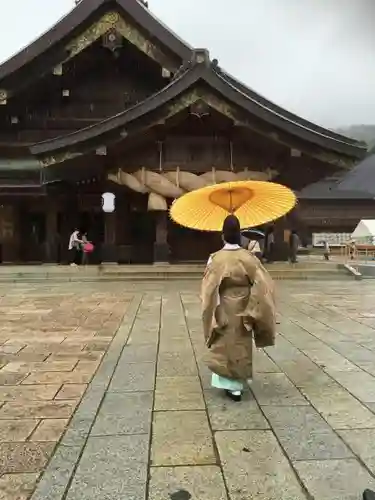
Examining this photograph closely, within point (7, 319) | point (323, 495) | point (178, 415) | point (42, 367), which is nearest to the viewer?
point (323, 495)

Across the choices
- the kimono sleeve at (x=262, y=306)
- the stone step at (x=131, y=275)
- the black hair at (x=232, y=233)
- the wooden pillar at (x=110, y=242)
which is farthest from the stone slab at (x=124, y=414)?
the wooden pillar at (x=110, y=242)

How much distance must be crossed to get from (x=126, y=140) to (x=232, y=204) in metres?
10.3

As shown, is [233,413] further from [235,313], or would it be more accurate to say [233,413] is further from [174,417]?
[235,313]

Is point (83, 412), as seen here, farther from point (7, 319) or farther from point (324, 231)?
point (324, 231)

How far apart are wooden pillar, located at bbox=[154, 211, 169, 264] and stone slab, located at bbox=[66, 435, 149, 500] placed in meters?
12.5

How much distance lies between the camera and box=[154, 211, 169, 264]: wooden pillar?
622 inches

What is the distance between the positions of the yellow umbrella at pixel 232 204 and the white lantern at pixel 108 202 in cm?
1069

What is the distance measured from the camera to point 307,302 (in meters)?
9.95

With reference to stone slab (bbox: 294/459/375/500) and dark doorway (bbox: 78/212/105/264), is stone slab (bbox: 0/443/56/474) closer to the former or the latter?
stone slab (bbox: 294/459/375/500)

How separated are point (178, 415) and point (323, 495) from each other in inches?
56.3

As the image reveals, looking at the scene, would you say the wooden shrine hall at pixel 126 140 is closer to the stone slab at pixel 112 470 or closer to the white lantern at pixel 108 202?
the white lantern at pixel 108 202

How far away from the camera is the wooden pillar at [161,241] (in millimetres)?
15797

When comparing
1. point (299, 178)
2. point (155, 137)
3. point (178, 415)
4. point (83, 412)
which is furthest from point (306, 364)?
point (299, 178)

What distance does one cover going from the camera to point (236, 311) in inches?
162
